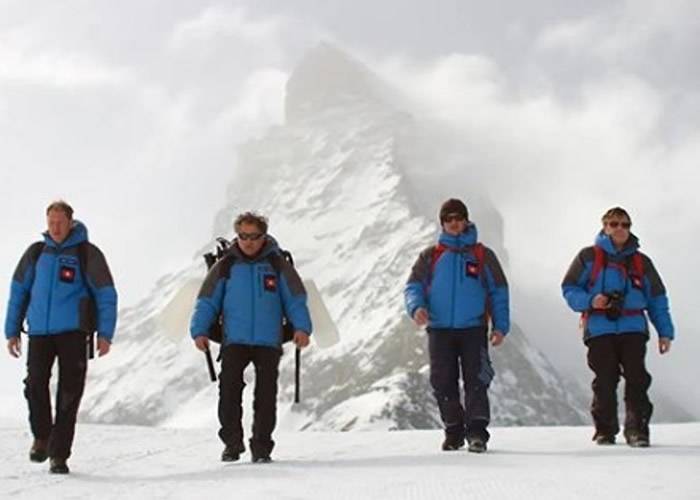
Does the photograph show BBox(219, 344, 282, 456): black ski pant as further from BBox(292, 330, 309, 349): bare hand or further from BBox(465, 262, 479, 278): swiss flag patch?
BBox(465, 262, 479, 278): swiss flag patch

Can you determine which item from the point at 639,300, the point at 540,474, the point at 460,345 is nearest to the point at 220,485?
the point at 540,474

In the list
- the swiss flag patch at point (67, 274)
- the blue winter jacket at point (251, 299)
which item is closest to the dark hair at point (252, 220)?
the blue winter jacket at point (251, 299)

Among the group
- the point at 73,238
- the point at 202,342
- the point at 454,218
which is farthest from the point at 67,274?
the point at 454,218

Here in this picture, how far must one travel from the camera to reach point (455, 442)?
931 centimetres

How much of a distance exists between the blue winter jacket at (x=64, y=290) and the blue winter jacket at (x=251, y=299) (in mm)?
923

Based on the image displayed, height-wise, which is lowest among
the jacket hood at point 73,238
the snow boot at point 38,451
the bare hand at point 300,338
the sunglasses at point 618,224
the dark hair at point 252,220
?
the snow boot at point 38,451

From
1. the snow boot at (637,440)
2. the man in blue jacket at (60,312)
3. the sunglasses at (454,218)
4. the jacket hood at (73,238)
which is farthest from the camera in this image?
the sunglasses at (454,218)

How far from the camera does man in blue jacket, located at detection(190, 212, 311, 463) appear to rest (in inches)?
345

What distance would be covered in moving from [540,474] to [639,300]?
3.49 metres

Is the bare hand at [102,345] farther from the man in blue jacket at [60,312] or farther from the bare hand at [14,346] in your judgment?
the bare hand at [14,346]

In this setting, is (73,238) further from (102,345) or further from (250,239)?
(250,239)

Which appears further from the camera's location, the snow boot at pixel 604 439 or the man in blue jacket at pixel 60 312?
the snow boot at pixel 604 439

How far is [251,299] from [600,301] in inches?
142

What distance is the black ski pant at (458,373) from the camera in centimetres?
927
